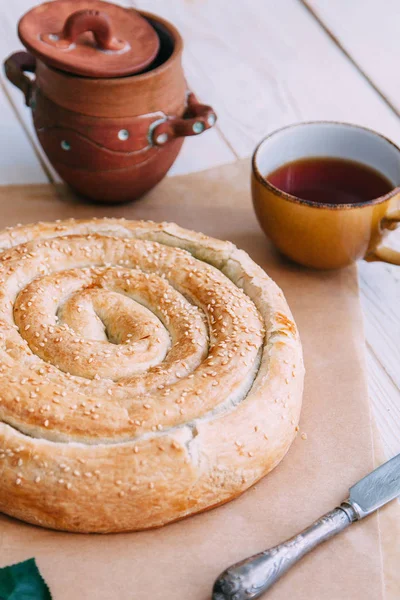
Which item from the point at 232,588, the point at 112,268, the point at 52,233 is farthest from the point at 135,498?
the point at 52,233

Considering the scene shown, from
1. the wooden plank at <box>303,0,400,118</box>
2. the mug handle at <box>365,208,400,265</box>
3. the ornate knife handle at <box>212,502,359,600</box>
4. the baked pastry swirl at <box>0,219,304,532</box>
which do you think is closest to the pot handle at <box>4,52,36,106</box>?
the baked pastry swirl at <box>0,219,304,532</box>

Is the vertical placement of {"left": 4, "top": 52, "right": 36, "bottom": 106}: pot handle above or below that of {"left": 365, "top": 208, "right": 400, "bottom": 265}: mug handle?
above

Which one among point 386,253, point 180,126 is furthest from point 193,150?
point 386,253

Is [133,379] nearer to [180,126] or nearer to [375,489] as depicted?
[375,489]

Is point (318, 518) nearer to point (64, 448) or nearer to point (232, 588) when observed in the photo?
point (232, 588)

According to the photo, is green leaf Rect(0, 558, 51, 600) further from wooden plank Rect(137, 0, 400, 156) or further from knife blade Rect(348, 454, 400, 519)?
wooden plank Rect(137, 0, 400, 156)

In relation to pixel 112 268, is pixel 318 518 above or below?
below
